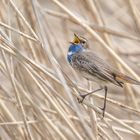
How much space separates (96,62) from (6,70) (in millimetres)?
554

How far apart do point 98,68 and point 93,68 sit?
0.05 m

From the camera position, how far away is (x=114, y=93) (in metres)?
4.47

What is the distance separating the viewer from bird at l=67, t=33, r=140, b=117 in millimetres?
3102

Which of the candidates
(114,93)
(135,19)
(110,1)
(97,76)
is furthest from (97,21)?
(110,1)

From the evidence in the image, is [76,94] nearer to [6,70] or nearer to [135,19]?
[6,70]

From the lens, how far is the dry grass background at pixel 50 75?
2859mm

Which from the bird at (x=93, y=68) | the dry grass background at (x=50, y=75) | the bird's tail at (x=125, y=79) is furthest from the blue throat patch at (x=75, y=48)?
the bird's tail at (x=125, y=79)

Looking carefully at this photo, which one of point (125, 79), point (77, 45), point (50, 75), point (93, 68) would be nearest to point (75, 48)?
point (77, 45)

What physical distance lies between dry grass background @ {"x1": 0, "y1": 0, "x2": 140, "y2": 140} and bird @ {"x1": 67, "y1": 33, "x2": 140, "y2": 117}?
7 centimetres

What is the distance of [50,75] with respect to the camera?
2744 millimetres

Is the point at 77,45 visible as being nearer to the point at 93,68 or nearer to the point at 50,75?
the point at 93,68

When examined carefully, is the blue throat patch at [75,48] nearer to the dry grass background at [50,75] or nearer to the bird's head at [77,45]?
the bird's head at [77,45]

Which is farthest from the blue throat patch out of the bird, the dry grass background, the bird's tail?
the bird's tail

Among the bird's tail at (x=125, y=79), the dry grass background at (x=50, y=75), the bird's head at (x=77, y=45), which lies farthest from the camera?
the bird's head at (x=77, y=45)
